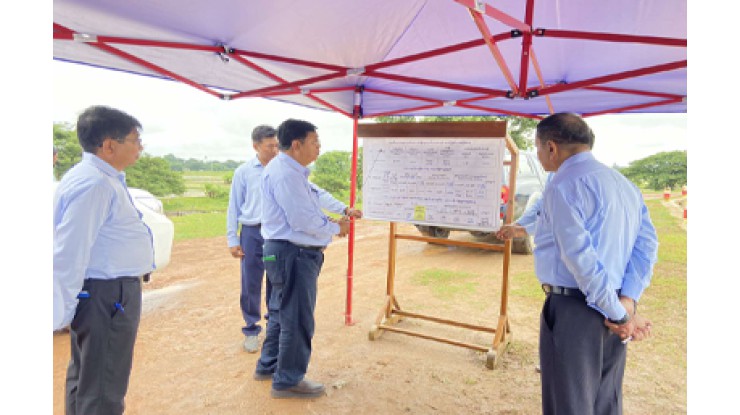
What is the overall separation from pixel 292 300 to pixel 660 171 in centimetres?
2346

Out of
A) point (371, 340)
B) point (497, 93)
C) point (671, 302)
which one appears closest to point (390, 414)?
point (371, 340)

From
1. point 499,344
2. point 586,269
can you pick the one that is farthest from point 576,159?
point 499,344

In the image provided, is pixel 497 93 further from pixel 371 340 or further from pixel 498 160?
pixel 371 340

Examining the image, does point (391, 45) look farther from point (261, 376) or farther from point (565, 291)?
point (261, 376)

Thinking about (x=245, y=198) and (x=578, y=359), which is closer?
(x=578, y=359)

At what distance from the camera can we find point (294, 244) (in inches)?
110

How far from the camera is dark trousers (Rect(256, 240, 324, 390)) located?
9.16 ft

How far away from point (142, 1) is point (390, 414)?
2878 mm

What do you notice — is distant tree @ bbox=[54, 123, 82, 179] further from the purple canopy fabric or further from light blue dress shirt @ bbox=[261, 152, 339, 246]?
light blue dress shirt @ bbox=[261, 152, 339, 246]

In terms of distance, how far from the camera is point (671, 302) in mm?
5320

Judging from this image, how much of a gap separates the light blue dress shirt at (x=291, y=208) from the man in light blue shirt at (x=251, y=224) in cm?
77

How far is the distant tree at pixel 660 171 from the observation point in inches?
778

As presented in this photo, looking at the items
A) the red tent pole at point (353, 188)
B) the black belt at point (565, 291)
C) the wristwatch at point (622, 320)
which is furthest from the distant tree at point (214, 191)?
the wristwatch at point (622, 320)

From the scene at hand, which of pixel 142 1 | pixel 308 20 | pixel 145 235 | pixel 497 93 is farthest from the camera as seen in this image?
pixel 497 93
